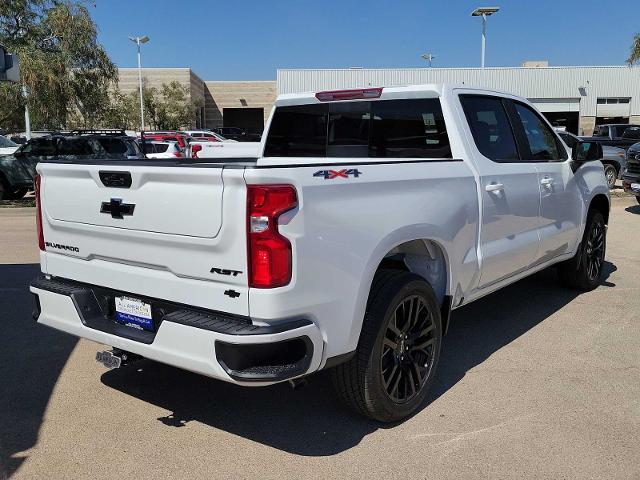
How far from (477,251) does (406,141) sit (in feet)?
3.28

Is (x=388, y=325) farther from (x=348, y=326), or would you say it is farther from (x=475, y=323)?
(x=475, y=323)

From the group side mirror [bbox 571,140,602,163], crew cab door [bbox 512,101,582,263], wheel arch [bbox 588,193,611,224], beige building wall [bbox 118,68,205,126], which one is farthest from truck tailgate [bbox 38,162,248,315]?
beige building wall [bbox 118,68,205,126]

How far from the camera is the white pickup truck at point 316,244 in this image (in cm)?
286

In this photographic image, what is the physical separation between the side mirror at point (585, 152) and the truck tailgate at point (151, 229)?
405 centimetres

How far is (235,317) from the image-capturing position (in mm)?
2936

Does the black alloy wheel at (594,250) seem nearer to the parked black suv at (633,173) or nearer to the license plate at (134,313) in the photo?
the license plate at (134,313)

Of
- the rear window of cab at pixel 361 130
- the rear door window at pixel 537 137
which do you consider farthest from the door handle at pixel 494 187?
the rear door window at pixel 537 137

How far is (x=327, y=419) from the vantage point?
381 cm

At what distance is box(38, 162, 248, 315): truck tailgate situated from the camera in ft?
9.41

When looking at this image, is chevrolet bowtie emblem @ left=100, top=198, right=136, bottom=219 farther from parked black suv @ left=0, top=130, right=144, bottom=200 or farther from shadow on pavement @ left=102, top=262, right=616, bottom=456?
parked black suv @ left=0, top=130, right=144, bottom=200

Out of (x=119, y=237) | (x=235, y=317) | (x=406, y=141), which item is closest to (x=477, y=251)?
(x=406, y=141)

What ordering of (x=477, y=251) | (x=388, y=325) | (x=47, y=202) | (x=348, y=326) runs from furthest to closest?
(x=477, y=251) → (x=47, y=202) → (x=388, y=325) → (x=348, y=326)

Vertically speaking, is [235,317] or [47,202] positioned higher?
[47,202]

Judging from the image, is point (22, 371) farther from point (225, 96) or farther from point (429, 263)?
point (225, 96)
